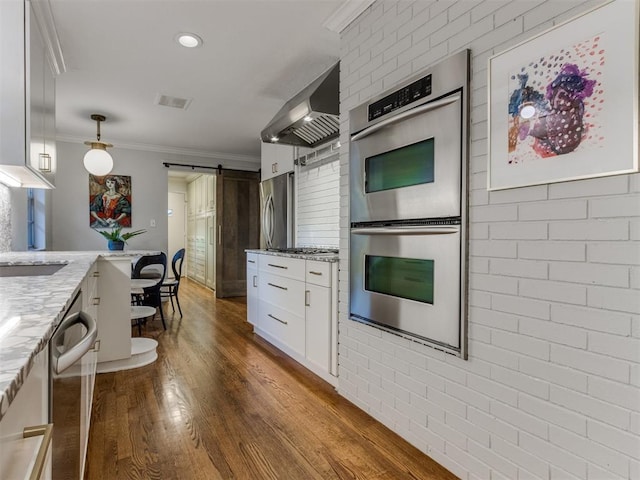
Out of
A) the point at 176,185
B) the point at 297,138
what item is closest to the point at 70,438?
the point at 297,138

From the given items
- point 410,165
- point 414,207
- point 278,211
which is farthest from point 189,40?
point 278,211

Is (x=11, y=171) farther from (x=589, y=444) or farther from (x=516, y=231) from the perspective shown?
(x=589, y=444)

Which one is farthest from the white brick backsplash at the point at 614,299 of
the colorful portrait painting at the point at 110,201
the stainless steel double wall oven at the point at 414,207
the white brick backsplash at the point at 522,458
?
the colorful portrait painting at the point at 110,201

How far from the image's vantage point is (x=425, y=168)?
67.4 inches

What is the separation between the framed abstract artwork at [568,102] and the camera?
3.38ft

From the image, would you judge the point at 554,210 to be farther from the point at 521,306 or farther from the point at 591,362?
the point at 591,362

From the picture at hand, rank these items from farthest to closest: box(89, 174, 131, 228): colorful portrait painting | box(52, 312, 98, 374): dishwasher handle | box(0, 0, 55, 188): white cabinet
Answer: box(89, 174, 131, 228): colorful portrait painting < box(0, 0, 55, 188): white cabinet < box(52, 312, 98, 374): dishwasher handle

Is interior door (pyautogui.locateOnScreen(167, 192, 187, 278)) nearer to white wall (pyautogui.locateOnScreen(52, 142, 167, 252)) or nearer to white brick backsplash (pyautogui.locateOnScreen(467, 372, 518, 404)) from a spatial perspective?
white wall (pyautogui.locateOnScreen(52, 142, 167, 252))

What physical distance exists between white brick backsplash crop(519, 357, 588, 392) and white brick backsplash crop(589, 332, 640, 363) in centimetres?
10

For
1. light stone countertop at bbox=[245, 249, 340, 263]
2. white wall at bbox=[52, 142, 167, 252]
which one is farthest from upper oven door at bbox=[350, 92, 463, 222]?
white wall at bbox=[52, 142, 167, 252]

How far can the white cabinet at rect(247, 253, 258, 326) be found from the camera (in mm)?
3629

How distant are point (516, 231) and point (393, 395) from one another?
108 centimetres

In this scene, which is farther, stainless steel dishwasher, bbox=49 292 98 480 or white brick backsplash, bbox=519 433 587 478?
white brick backsplash, bbox=519 433 587 478

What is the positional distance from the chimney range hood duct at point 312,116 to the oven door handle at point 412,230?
1042mm
